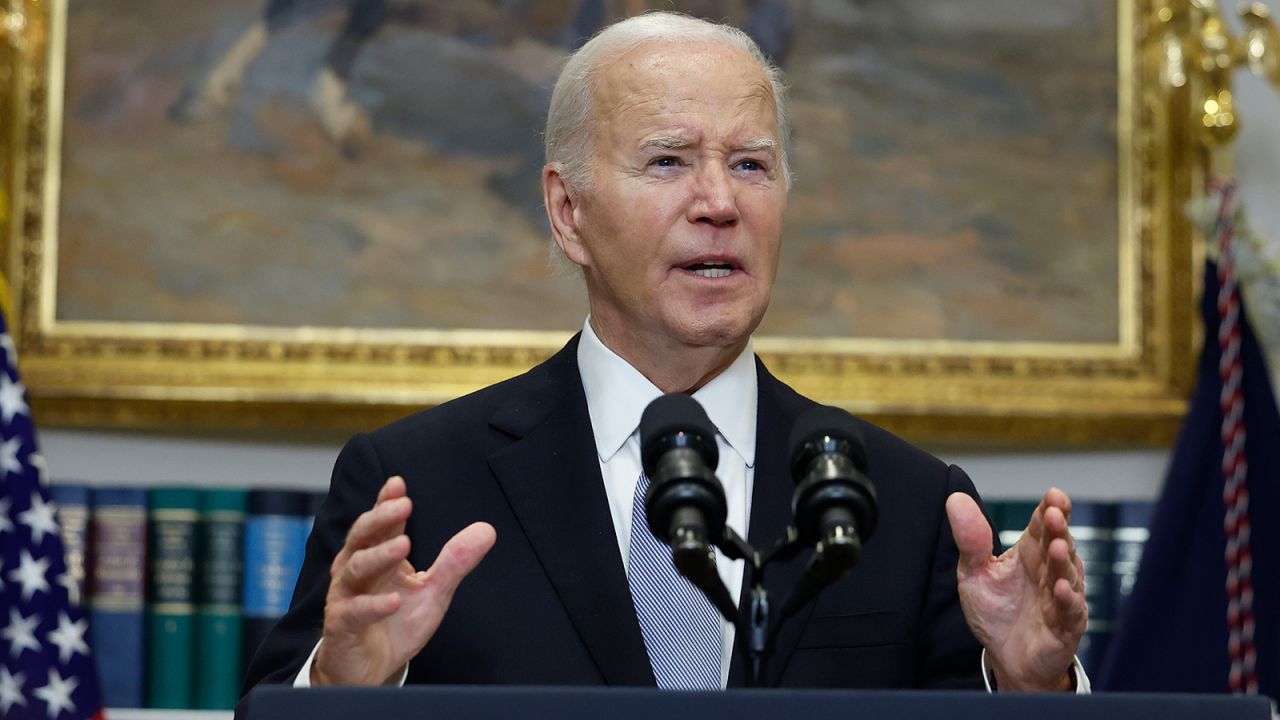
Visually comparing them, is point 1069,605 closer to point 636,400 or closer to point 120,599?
point 636,400

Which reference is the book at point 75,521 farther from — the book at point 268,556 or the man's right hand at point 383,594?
the man's right hand at point 383,594

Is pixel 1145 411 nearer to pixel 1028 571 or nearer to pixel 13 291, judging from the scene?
pixel 1028 571

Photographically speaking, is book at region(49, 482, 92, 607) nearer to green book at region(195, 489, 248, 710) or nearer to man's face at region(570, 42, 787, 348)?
green book at region(195, 489, 248, 710)

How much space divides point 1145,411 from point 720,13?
1506 mm

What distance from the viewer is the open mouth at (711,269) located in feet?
7.75

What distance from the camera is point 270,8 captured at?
4156 millimetres

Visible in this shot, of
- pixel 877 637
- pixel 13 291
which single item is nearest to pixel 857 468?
pixel 877 637

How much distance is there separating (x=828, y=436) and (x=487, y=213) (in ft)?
8.79

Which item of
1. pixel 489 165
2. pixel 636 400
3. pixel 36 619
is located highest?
pixel 489 165

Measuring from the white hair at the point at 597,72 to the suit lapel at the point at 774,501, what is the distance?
1.20 feet

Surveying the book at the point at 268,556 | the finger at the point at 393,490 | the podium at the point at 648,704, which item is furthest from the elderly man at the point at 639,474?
the book at the point at 268,556

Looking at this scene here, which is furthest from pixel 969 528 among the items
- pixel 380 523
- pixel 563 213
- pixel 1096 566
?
pixel 1096 566

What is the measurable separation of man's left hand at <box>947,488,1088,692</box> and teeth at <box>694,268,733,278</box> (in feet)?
1.96

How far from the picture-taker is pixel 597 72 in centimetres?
252
